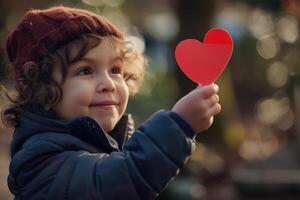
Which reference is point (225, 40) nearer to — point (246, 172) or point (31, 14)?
point (31, 14)

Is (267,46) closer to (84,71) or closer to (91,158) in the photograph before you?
(84,71)

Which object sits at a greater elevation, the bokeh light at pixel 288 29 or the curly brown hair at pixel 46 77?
the curly brown hair at pixel 46 77

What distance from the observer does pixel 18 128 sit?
2543 mm

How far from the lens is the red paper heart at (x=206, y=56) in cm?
229

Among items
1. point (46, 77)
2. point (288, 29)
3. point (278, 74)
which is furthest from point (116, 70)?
point (278, 74)

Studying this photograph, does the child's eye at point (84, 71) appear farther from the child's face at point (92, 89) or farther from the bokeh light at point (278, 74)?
the bokeh light at point (278, 74)

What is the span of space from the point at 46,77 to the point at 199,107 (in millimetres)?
578

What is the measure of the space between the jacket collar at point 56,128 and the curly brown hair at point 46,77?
4cm

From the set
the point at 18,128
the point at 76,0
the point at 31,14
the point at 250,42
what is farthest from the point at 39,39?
the point at 250,42

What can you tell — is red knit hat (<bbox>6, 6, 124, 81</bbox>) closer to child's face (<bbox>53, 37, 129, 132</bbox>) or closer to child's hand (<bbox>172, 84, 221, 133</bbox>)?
child's face (<bbox>53, 37, 129, 132</bbox>)

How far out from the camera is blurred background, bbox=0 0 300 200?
25.7 ft

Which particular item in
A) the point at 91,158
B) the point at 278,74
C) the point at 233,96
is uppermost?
the point at 91,158

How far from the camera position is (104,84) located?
2463 millimetres

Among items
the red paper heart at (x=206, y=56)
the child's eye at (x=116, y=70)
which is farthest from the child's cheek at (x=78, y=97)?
the red paper heart at (x=206, y=56)
